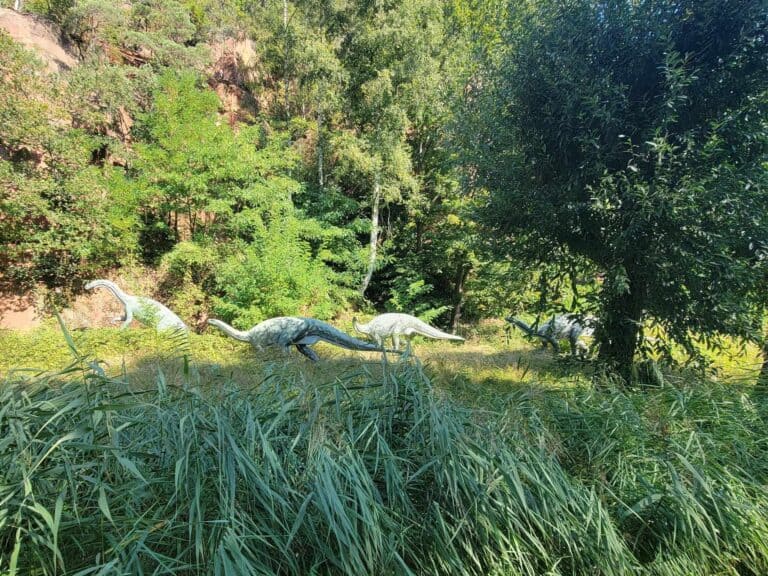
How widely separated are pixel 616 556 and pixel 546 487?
0.35 metres

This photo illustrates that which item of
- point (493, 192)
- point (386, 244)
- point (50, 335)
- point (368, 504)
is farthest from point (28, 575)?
point (386, 244)

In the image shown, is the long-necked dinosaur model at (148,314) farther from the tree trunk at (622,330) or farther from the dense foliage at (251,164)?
the tree trunk at (622,330)

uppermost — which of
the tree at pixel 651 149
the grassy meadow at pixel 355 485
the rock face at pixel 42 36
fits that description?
the rock face at pixel 42 36

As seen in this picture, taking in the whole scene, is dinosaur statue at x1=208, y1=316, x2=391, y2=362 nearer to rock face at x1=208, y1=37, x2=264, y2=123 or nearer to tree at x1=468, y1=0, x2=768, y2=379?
tree at x1=468, y1=0, x2=768, y2=379

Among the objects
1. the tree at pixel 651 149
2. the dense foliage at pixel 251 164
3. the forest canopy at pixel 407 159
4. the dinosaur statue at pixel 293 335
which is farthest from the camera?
the dense foliage at pixel 251 164

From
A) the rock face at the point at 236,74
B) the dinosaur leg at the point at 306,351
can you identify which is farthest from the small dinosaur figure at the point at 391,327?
the rock face at the point at 236,74

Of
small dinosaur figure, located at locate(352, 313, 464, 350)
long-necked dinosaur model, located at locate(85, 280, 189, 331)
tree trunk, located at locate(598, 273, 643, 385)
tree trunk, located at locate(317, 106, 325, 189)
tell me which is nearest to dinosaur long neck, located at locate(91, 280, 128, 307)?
long-necked dinosaur model, located at locate(85, 280, 189, 331)

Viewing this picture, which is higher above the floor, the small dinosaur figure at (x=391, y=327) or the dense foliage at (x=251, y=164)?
the dense foliage at (x=251, y=164)

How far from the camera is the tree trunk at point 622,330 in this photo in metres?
3.76

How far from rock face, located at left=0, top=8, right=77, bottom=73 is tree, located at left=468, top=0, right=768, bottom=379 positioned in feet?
42.7

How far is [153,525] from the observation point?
150 centimetres

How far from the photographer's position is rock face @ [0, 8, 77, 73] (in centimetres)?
1125

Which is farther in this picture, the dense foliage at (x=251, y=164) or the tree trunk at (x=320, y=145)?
the tree trunk at (x=320, y=145)

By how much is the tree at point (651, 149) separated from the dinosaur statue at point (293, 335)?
3.71 m
